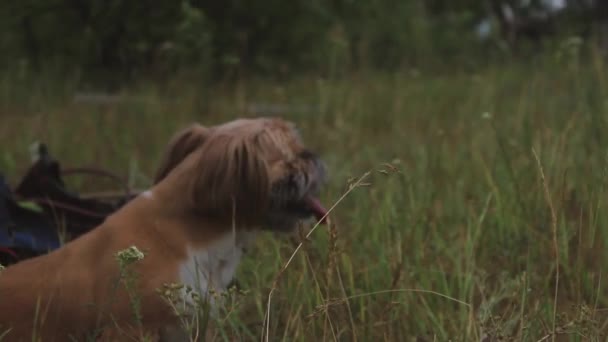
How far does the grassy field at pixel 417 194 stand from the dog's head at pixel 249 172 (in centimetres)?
13

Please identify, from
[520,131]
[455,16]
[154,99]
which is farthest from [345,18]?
[520,131]

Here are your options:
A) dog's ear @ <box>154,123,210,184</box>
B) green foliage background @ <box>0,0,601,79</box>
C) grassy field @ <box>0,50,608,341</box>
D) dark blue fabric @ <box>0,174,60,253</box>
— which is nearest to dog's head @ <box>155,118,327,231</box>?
dog's ear @ <box>154,123,210,184</box>

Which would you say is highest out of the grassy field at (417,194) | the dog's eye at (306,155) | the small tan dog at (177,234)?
the dog's eye at (306,155)

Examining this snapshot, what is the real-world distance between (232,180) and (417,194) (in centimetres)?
121

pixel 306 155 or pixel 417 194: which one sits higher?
pixel 306 155

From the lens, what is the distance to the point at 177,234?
238cm

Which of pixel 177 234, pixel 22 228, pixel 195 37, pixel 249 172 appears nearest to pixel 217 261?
pixel 177 234

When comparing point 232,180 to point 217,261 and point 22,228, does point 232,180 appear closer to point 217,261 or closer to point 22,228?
point 217,261

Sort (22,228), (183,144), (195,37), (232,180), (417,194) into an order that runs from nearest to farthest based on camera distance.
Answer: (232,180) < (183,144) < (22,228) < (417,194) < (195,37)

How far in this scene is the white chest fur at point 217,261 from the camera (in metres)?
2.35

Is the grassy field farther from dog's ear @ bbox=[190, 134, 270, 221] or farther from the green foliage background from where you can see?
the green foliage background

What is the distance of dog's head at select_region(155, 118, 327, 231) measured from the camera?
7.82 feet

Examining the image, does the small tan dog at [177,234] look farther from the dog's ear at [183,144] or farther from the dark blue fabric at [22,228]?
the dark blue fabric at [22,228]

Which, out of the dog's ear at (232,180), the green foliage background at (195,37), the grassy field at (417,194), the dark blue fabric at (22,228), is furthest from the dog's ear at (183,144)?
the green foliage background at (195,37)
